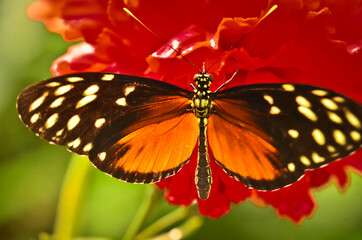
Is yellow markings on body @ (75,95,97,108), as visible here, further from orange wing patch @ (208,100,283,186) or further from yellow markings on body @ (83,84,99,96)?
orange wing patch @ (208,100,283,186)

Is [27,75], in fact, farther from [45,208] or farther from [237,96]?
[237,96]

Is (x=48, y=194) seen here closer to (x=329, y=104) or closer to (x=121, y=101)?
(x=121, y=101)

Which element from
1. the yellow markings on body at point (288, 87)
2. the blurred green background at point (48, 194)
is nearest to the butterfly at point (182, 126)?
the yellow markings on body at point (288, 87)

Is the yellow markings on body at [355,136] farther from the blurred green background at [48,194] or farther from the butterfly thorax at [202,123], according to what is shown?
the blurred green background at [48,194]

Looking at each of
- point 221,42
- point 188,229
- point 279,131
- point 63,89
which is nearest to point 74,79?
point 63,89

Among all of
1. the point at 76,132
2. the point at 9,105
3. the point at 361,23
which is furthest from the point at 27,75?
the point at 361,23

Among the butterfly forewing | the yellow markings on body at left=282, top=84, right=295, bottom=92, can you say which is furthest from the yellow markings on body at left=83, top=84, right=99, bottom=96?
the yellow markings on body at left=282, top=84, right=295, bottom=92
